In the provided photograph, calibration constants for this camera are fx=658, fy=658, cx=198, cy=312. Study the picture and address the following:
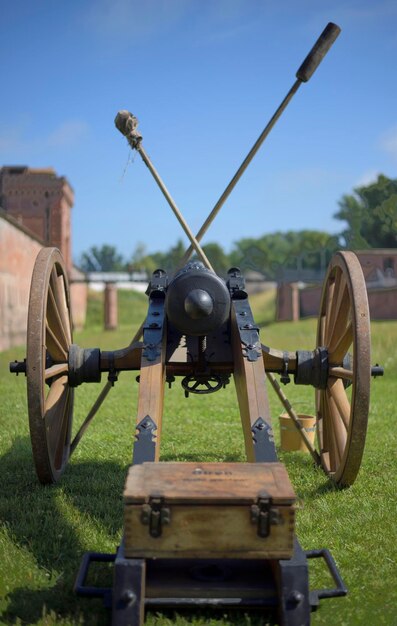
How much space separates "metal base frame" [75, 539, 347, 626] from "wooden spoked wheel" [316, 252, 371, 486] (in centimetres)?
111

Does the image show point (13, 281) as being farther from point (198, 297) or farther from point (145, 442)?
point (145, 442)

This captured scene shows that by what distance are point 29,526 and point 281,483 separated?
1708mm

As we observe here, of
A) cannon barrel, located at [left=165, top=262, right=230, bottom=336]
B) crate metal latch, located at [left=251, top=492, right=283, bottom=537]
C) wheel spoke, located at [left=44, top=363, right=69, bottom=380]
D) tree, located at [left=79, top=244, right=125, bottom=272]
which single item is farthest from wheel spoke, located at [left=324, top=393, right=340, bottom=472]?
tree, located at [left=79, top=244, right=125, bottom=272]

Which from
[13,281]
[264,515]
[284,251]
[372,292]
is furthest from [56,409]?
[284,251]

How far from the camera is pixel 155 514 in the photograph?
2469mm

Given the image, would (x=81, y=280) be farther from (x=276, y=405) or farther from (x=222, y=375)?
(x=222, y=375)

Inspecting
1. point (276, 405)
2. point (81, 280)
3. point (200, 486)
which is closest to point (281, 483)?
point (200, 486)

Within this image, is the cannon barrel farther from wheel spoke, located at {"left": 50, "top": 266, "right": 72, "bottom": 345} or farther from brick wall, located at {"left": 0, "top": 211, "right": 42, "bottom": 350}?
brick wall, located at {"left": 0, "top": 211, "right": 42, "bottom": 350}

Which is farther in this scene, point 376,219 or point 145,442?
point 376,219

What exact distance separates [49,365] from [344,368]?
2033 millimetres

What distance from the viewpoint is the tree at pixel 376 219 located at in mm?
29047

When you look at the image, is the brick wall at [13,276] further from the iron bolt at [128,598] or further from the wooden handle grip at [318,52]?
the iron bolt at [128,598]

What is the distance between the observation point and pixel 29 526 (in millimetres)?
3658

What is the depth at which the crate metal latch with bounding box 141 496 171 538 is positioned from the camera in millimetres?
2469
